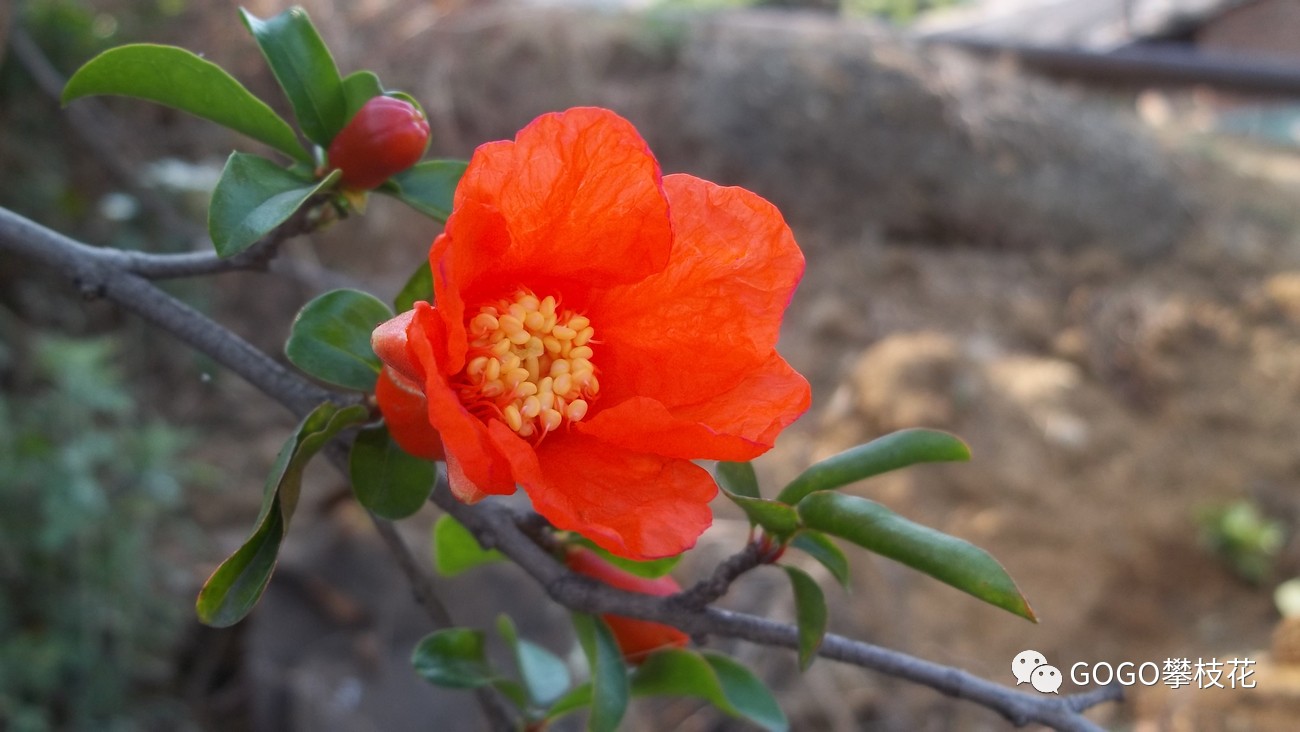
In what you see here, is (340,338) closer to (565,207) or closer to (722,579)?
(565,207)


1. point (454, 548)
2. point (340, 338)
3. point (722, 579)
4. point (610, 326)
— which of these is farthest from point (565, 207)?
point (454, 548)

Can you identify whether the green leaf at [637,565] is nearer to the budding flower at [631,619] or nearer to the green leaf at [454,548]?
the budding flower at [631,619]

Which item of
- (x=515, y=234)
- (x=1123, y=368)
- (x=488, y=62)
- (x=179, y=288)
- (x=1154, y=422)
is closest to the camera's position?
(x=515, y=234)

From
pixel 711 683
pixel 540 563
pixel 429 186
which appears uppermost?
pixel 429 186

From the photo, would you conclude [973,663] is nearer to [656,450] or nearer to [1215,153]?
[656,450]

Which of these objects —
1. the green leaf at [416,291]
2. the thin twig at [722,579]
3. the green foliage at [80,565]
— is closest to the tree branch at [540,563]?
the thin twig at [722,579]

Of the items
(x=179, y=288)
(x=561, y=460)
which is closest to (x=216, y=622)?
(x=561, y=460)
